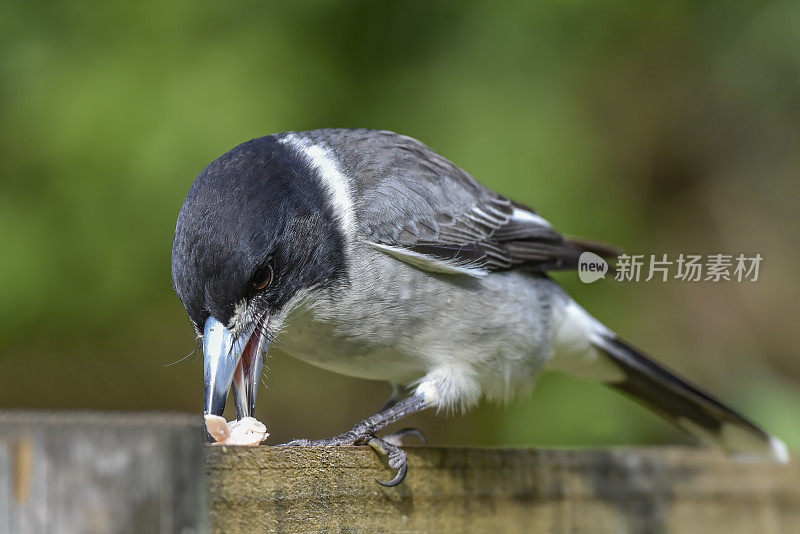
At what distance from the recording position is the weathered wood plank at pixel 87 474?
2.82ft

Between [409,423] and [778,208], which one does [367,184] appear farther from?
[778,208]

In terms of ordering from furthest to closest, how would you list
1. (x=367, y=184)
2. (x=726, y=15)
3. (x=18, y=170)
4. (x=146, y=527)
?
(x=726, y=15), (x=18, y=170), (x=367, y=184), (x=146, y=527)

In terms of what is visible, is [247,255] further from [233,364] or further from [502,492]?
[502,492]

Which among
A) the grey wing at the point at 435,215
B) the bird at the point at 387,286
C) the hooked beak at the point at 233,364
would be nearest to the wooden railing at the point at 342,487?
the bird at the point at 387,286

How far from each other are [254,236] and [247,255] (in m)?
0.05

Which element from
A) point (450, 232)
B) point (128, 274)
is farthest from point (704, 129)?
point (128, 274)

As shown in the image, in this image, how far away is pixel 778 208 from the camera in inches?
182

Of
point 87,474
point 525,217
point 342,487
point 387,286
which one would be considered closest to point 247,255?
point 387,286

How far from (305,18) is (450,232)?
4.85 ft

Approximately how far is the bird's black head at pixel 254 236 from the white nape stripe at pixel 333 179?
0.09 feet

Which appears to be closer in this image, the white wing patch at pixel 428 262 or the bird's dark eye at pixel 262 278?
the bird's dark eye at pixel 262 278

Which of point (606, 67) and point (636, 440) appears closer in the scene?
point (636, 440)

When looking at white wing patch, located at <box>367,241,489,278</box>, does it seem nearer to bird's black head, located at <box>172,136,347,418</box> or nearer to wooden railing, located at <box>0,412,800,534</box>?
bird's black head, located at <box>172,136,347,418</box>

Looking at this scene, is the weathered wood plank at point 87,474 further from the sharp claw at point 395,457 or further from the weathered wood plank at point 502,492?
the sharp claw at point 395,457
